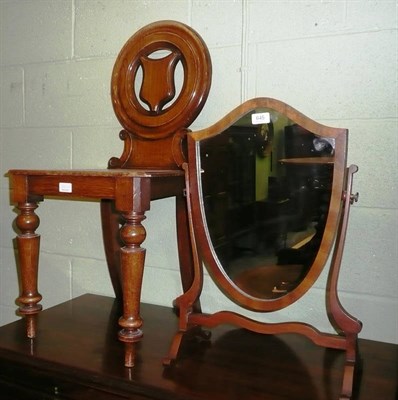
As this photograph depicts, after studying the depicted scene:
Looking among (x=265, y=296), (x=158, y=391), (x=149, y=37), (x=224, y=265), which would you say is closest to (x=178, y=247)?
(x=224, y=265)

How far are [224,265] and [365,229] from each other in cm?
38

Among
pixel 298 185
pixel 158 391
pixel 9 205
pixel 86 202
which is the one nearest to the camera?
pixel 158 391

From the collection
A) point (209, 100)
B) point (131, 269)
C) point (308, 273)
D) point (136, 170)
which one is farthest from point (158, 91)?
point (308, 273)

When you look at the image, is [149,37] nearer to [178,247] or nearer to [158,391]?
[178,247]

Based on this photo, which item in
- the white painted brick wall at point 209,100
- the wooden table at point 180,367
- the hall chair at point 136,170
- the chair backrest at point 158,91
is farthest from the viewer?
the chair backrest at point 158,91

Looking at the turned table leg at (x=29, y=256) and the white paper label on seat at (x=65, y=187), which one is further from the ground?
the white paper label on seat at (x=65, y=187)

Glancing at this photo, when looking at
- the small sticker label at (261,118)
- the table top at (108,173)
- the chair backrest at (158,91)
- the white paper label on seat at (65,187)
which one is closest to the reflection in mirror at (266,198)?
the small sticker label at (261,118)

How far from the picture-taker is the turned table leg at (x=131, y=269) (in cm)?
98

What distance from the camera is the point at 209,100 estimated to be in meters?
1.28

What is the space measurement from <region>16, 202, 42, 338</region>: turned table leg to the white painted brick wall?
0.32 meters

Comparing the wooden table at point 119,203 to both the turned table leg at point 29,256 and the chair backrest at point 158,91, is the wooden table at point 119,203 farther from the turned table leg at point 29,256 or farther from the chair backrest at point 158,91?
the chair backrest at point 158,91

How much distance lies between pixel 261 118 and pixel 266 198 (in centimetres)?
19

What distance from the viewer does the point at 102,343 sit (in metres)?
1.10

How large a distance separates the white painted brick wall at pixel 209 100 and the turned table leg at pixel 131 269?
14.3 inches
